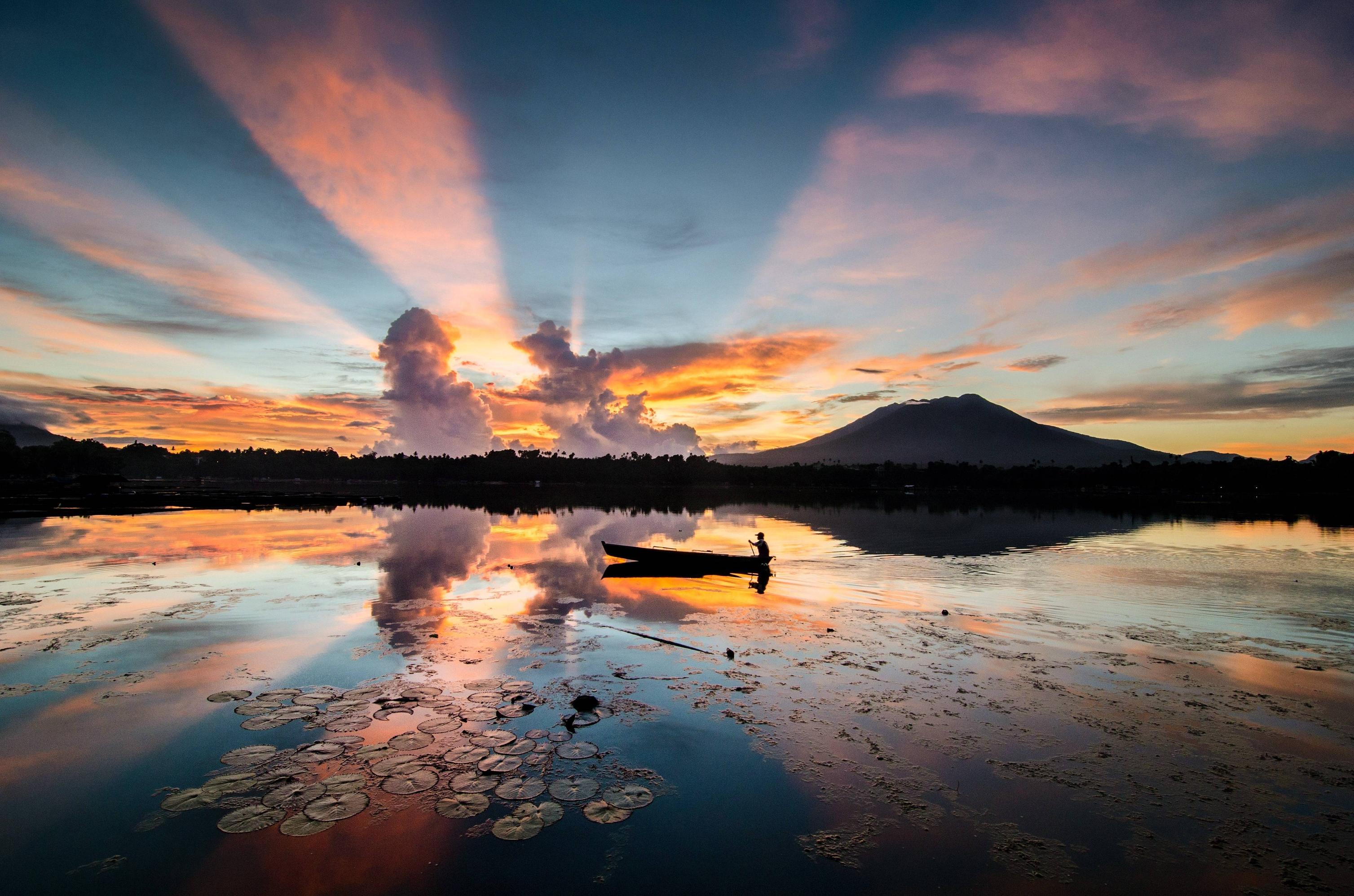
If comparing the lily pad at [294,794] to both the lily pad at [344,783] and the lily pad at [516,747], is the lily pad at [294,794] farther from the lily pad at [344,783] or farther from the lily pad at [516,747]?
the lily pad at [516,747]

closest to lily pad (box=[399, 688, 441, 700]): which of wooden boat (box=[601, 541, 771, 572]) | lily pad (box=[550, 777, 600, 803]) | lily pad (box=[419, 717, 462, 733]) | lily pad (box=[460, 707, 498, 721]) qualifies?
lily pad (box=[460, 707, 498, 721])

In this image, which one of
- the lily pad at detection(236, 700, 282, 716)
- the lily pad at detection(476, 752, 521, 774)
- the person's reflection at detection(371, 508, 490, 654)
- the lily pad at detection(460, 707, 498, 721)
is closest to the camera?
the lily pad at detection(476, 752, 521, 774)

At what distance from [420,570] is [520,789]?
22.6 meters

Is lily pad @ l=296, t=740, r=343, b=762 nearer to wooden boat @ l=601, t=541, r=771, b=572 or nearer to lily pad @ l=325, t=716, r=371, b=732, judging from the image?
lily pad @ l=325, t=716, r=371, b=732

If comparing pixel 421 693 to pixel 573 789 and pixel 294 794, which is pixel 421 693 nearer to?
pixel 294 794

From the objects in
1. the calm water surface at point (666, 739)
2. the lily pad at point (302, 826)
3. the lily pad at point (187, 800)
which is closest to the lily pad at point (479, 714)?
the calm water surface at point (666, 739)

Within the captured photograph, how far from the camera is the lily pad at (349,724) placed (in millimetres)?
10984

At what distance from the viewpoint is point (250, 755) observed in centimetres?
996

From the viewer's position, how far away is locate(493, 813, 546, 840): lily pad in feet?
26.6

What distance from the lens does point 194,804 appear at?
8.65 m

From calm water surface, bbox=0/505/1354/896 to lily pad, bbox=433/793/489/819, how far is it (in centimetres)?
4

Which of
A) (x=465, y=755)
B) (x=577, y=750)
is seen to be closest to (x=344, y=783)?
(x=465, y=755)

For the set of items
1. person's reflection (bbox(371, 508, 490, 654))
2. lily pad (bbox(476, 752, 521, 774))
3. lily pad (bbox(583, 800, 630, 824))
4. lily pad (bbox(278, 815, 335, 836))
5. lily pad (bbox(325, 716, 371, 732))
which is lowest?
lily pad (bbox(583, 800, 630, 824))

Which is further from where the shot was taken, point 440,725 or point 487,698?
point 487,698
